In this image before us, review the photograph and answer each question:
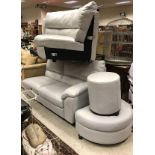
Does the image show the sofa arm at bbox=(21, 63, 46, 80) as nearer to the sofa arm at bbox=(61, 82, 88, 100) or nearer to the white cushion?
the white cushion

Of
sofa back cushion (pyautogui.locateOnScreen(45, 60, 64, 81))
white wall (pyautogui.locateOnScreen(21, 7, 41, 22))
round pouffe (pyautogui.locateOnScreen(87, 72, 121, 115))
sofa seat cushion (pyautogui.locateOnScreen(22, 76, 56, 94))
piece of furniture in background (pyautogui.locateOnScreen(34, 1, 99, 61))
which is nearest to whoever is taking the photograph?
round pouffe (pyautogui.locateOnScreen(87, 72, 121, 115))

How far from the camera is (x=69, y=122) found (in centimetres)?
276

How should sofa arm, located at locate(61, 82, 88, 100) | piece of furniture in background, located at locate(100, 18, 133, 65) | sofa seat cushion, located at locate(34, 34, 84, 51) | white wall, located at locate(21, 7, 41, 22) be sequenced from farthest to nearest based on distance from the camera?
white wall, located at locate(21, 7, 41, 22), piece of furniture in background, located at locate(100, 18, 133, 65), sofa arm, located at locate(61, 82, 88, 100), sofa seat cushion, located at locate(34, 34, 84, 51)

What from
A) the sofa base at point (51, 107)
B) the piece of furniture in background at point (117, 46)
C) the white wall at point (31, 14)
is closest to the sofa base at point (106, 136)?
the sofa base at point (51, 107)

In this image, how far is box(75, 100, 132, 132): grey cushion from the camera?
215cm

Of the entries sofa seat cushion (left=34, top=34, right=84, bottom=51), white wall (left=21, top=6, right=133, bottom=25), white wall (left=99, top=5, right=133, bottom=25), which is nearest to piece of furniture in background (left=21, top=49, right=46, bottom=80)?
sofa seat cushion (left=34, top=34, right=84, bottom=51)

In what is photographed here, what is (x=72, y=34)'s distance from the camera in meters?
2.43

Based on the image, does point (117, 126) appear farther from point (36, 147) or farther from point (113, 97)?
point (36, 147)

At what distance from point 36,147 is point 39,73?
3.06 metres

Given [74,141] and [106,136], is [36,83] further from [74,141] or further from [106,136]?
[106,136]

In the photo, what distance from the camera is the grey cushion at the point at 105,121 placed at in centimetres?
215

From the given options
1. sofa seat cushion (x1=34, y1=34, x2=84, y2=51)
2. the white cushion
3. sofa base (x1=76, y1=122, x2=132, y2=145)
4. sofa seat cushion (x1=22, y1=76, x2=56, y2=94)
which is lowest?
sofa base (x1=76, y1=122, x2=132, y2=145)

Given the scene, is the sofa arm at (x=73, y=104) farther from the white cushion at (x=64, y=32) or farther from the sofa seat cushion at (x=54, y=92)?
the white cushion at (x=64, y=32)
